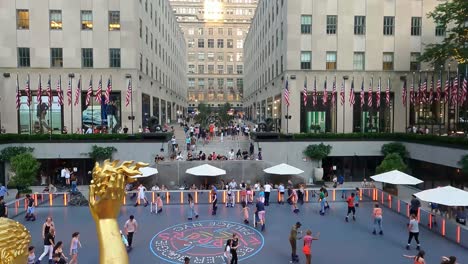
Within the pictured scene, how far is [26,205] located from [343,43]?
31.5m

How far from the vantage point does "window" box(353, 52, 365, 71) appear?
38144 millimetres

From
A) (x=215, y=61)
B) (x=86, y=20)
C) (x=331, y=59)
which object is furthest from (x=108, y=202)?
(x=215, y=61)

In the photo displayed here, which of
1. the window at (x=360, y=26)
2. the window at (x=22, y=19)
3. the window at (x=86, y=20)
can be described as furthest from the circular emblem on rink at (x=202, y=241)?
the window at (x=22, y=19)

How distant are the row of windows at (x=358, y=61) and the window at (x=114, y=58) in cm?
1863

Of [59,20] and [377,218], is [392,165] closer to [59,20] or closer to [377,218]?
[377,218]

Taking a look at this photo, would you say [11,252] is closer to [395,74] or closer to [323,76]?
[323,76]

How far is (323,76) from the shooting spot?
124ft

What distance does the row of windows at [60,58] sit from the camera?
35531 mm

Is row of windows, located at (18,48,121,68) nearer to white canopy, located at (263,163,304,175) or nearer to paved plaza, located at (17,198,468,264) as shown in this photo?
paved plaza, located at (17,198,468,264)

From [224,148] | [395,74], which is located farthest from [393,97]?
[224,148]

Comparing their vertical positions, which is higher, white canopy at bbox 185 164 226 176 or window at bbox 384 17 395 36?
window at bbox 384 17 395 36

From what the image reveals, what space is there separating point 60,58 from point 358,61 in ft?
98.7

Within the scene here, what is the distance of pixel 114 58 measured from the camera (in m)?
36.5

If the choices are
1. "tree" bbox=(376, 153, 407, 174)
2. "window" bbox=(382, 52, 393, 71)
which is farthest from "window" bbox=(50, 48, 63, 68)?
"window" bbox=(382, 52, 393, 71)
